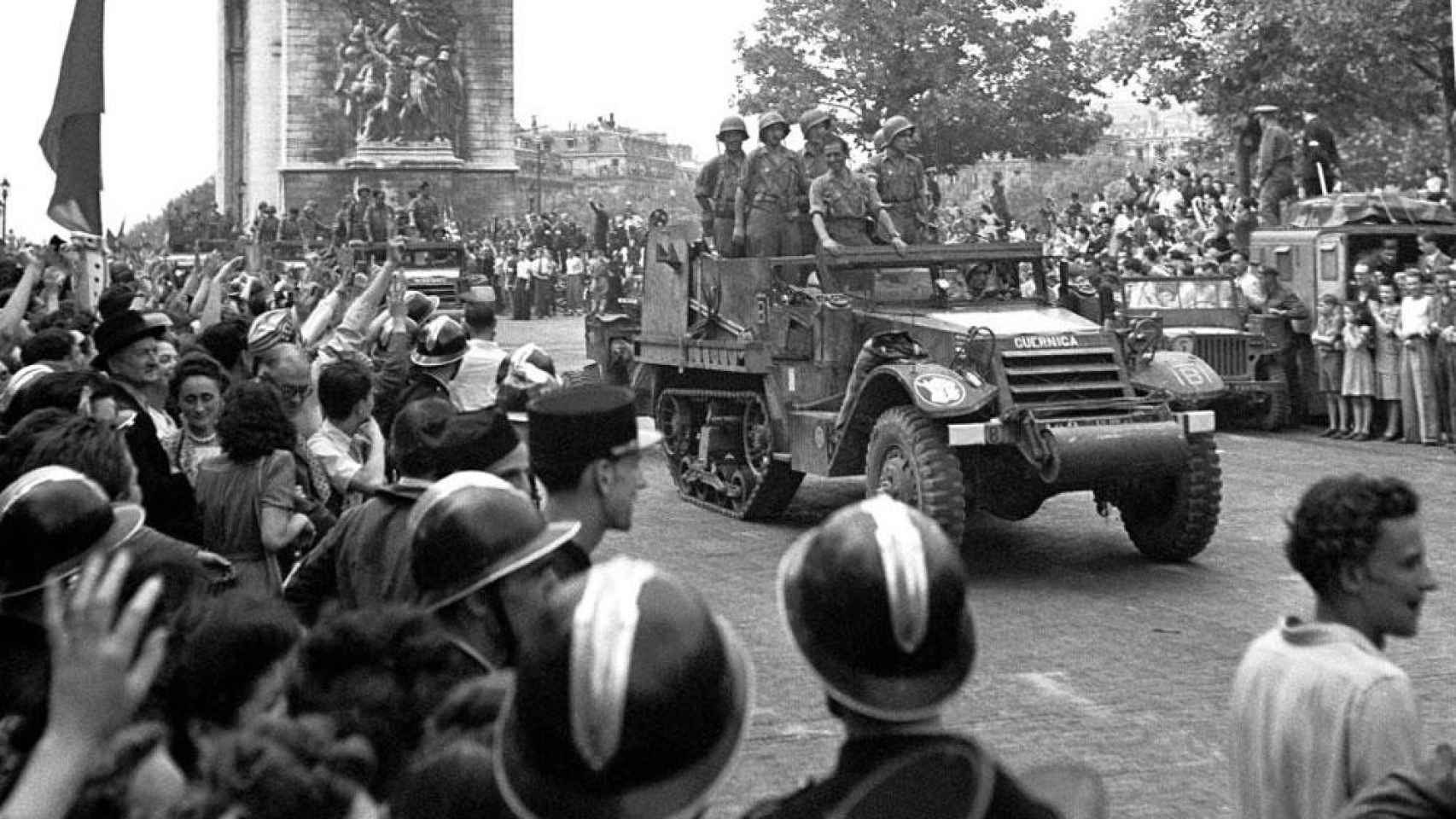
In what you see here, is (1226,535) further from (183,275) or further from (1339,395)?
(183,275)

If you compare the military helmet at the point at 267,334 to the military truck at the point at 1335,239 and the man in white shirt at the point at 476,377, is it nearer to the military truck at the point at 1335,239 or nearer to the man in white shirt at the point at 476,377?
the man in white shirt at the point at 476,377

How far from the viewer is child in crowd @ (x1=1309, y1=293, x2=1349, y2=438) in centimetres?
1964

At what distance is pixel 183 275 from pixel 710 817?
88.3ft

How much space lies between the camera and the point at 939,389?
448 inches

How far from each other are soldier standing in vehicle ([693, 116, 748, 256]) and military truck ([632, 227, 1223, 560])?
0.39 meters

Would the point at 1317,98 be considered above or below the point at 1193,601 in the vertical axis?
above

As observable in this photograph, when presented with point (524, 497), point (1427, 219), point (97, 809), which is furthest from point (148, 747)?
point (1427, 219)

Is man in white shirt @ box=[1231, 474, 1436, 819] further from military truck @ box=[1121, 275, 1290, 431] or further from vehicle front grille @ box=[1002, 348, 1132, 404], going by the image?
military truck @ box=[1121, 275, 1290, 431]

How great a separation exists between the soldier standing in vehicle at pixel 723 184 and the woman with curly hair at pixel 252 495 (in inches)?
351

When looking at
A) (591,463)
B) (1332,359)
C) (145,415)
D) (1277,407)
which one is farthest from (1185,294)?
(591,463)

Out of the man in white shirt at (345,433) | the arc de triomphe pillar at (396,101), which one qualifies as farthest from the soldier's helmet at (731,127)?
the arc de triomphe pillar at (396,101)

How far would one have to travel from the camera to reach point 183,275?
32344 mm

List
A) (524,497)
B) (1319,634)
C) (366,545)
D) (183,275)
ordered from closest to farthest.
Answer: (1319,634) → (524,497) → (366,545) → (183,275)

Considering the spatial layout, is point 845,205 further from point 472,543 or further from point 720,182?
point 472,543
